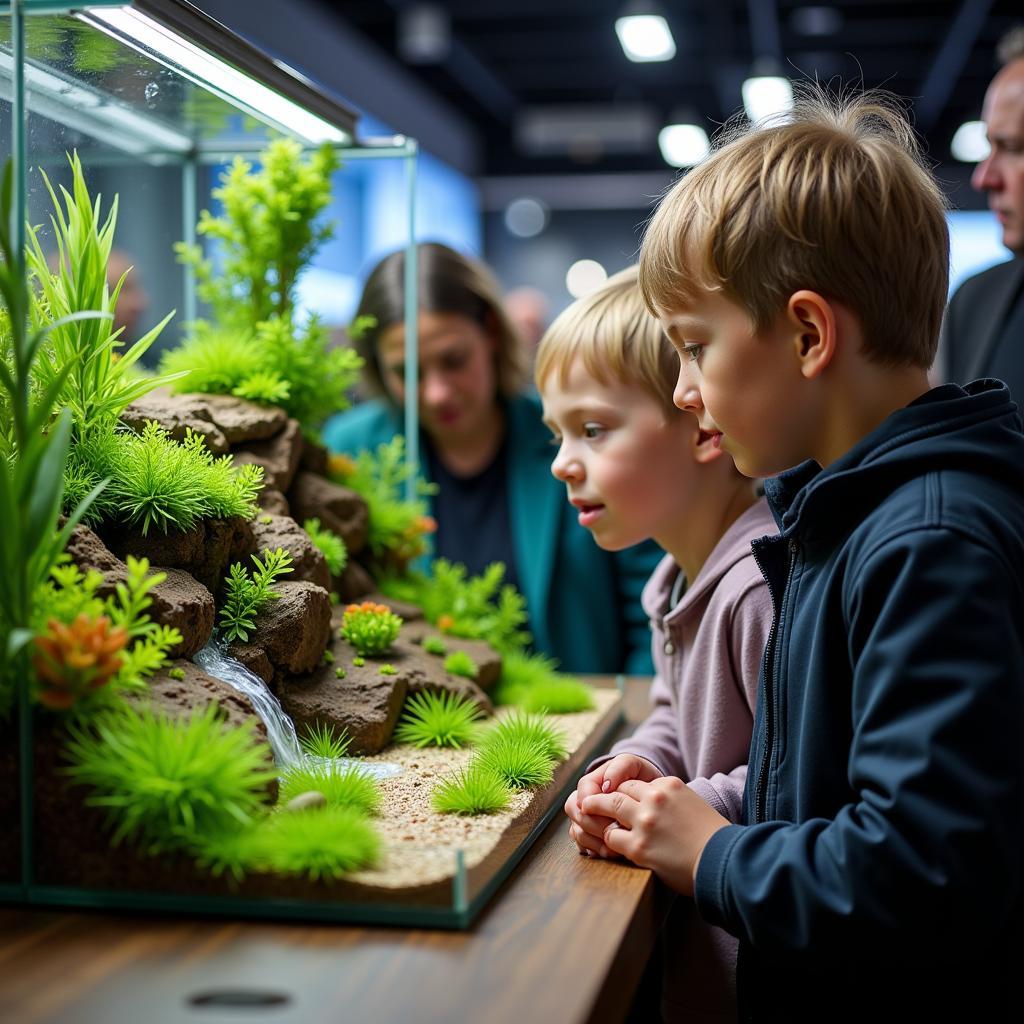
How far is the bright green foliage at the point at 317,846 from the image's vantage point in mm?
968

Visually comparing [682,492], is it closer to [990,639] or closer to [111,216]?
[990,639]

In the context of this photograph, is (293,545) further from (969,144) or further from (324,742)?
(969,144)

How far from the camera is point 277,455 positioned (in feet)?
5.65

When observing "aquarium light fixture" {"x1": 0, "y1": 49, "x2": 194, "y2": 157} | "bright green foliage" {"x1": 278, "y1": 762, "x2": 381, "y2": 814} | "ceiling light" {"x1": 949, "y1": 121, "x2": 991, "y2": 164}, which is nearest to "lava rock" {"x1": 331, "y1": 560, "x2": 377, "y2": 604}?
"bright green foliage" {"x1": 278, "y1": 762, "x2": 381, "y2": 814}

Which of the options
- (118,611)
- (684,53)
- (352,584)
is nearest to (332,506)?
(352,584)

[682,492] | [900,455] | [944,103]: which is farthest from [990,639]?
[944,103]

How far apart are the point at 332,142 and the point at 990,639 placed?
4.69 feet

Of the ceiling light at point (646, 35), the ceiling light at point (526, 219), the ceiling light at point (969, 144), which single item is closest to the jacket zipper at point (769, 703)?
the ceiling light at point (646, 35)

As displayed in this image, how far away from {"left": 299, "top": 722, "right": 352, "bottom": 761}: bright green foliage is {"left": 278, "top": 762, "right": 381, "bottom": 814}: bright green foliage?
81mm

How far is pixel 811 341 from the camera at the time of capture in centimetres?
110

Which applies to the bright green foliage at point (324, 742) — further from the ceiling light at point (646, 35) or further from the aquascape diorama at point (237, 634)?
the ceiling light at point (646, 35)

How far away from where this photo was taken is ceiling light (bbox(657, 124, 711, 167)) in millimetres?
8102

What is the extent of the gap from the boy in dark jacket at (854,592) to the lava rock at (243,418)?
0.70 metres

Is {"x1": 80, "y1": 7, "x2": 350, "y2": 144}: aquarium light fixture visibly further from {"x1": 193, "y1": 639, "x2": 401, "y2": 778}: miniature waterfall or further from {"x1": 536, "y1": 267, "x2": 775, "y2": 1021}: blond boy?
{"x1": 193, "y1": 639, "x2": 401, "y2": 778}: miniature waterfall
